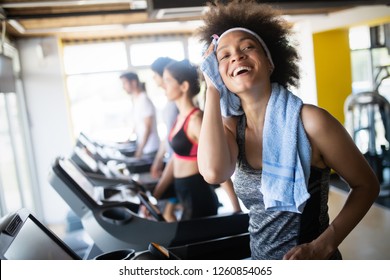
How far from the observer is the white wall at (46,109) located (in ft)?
15.3

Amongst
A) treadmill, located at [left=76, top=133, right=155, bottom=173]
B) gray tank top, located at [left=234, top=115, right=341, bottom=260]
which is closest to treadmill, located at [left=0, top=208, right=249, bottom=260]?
gray tank top, located at [left=234, top=115, right=341, bottom=260]

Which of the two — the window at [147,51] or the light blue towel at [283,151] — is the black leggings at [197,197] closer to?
the light blue towel at [283,151]

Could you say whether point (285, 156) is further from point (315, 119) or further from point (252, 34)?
point (252, 34)

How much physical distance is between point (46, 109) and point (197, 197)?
3050 mm

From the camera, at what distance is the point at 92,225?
70.4 inches

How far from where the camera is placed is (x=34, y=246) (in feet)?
3.51

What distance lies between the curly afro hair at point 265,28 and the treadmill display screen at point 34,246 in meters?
0.66

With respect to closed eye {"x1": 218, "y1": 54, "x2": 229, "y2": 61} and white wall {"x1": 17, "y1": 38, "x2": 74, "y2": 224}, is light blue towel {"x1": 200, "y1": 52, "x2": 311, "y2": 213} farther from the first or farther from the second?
white wall {"x1": 17, "y1": 38, "x2": 74, "y2": 224}

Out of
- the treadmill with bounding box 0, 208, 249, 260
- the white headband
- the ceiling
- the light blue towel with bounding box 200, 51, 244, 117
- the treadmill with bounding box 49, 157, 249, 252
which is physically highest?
the ceiling

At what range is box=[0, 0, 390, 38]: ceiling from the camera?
6.14 feet

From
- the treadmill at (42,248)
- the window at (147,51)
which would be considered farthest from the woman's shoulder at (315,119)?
the window at (147,51)

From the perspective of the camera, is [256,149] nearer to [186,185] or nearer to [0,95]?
[186,185]

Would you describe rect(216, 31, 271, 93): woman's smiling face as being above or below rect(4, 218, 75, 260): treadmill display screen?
above
